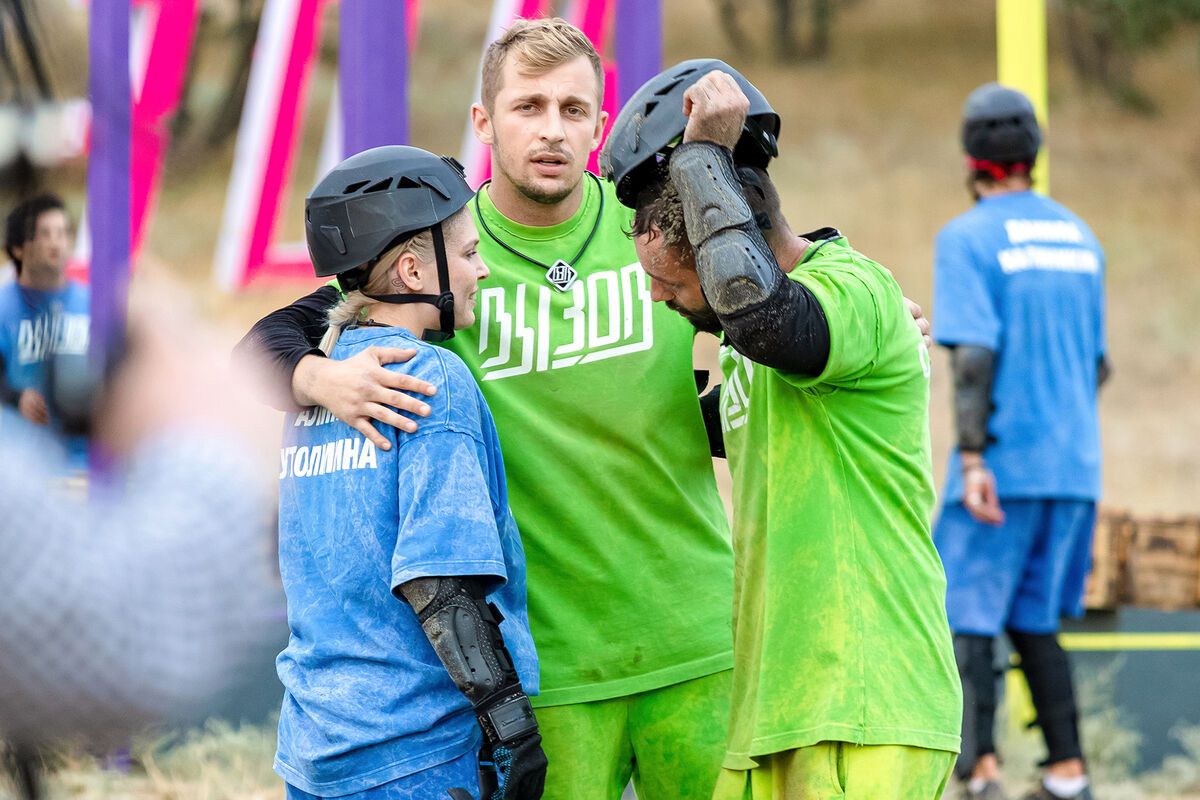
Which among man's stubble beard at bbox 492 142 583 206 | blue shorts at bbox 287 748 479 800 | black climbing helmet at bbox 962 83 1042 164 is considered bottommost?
blue shorts at bbox 287 748 479 800

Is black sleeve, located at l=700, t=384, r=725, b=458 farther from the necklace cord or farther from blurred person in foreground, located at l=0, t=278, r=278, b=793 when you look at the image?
blurred person in foreground, located at l=0, t=278, r=278, b=793

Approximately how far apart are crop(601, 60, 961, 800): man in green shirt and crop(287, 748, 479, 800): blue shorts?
0.47 metres

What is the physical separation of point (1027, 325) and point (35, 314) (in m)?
4.13

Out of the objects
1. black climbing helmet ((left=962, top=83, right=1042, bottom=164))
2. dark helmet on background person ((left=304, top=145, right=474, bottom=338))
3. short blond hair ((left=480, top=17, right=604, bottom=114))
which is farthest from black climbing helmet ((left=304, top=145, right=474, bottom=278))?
black climbing helmet ((left=962, top=83, right=1042, bottom=164))

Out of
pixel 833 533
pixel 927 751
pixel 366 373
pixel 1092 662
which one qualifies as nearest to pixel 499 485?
pixel 366 373

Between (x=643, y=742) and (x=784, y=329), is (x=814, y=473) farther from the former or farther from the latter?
(x=643, y=742)

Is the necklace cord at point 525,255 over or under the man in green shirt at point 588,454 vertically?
over

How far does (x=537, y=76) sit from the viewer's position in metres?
2.70

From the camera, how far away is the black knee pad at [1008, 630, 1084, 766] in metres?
4.66

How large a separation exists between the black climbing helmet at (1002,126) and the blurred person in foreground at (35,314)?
4076mm

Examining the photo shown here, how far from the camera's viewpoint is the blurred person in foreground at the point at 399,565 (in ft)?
6.64

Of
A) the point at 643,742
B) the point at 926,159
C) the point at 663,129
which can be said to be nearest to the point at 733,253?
the point at 663,129

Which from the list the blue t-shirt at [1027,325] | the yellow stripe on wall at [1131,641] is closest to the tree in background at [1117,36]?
the yellow stripe on wall at [1131,641]

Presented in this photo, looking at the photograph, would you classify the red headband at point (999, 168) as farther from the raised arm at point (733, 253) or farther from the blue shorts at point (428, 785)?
the blue shorts at point (428, 785)
